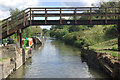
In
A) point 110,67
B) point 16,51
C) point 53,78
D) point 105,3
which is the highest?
point 105,3

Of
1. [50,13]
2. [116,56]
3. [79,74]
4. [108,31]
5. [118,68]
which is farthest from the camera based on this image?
[108,31]

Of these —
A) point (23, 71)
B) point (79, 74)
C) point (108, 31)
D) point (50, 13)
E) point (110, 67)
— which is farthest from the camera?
point (108, 31)

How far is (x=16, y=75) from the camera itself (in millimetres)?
17016

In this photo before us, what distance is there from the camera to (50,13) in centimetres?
2019

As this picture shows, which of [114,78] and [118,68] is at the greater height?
[118,68]

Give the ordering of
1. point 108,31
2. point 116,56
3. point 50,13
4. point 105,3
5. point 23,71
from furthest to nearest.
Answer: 1. point 105,3
2. point 108,31
3. point 50,13
4. point 23,71
5. point 116,56

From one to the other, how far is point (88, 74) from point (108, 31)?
23589mm

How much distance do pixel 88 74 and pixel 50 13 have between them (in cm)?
769

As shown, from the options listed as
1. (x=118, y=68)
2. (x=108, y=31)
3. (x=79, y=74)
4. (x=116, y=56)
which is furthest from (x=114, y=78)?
(x=108, y=31)

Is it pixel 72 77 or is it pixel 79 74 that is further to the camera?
pixel 79 74

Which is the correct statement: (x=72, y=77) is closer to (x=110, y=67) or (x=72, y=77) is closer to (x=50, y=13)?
(x=110, y=67)

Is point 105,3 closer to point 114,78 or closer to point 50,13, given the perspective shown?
point 50,13

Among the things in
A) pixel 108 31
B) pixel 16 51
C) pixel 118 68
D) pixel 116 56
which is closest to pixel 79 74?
pixel 116 56

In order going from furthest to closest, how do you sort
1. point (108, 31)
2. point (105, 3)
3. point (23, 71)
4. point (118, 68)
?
point (105, 3) < point (108, 31) < point (23, 71) < point (118, 68)
